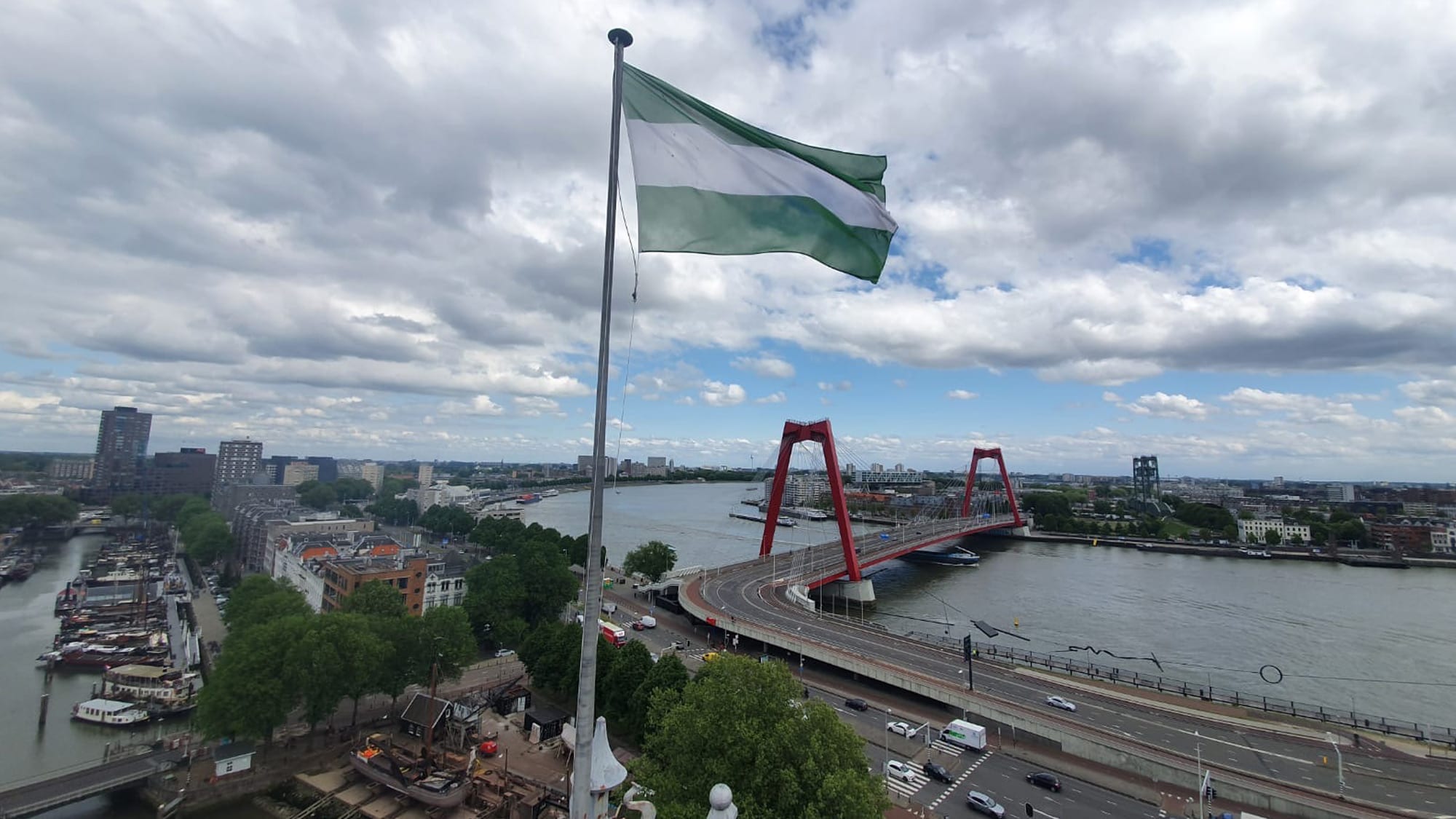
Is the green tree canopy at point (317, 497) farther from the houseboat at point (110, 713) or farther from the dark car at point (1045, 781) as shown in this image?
the dark car at point (1045, 781)

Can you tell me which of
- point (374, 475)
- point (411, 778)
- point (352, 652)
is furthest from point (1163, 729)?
point (374, 475)

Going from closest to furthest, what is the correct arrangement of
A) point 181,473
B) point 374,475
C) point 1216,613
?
point 1216,613 → point 181,473 → point 374,475

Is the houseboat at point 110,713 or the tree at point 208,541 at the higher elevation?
the tree at point 208,541

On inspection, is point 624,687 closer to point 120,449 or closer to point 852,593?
point 852,593

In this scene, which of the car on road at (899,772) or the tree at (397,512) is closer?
the car on road at (899,772)

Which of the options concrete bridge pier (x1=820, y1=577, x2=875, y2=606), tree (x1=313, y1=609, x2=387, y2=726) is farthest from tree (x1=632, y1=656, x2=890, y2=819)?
concrete bridge pier (x1=820, y1=577, x2=875, y2=606)

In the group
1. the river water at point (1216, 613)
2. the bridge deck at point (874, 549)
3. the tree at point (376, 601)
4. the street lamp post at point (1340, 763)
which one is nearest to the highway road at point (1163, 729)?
the street lamp post at point (1340, 763)
